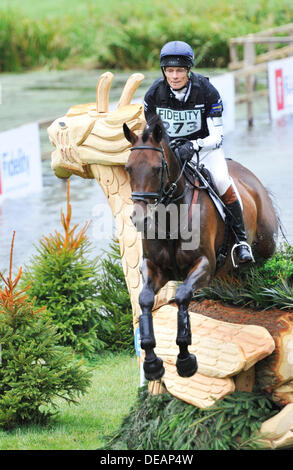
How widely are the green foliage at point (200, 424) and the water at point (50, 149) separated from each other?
2430 mm

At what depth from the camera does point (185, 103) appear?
6.33 metres

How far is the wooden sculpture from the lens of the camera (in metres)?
6.03

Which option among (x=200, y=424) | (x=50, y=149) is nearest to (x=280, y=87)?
(x=50, y=149)

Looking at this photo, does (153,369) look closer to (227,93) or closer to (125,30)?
(227,93)

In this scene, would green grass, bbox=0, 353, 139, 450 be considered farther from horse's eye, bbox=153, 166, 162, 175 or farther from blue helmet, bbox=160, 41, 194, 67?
blue helmet, bbox=160, 41, 194, 67

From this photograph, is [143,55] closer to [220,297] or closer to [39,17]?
[39,17]

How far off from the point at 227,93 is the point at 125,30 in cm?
1317

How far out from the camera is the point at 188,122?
6.37 meters

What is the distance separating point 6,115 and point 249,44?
732cm

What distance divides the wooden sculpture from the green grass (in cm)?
81

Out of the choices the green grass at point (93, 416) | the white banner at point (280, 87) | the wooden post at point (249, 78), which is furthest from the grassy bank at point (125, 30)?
the green grass at point (93, 416)
